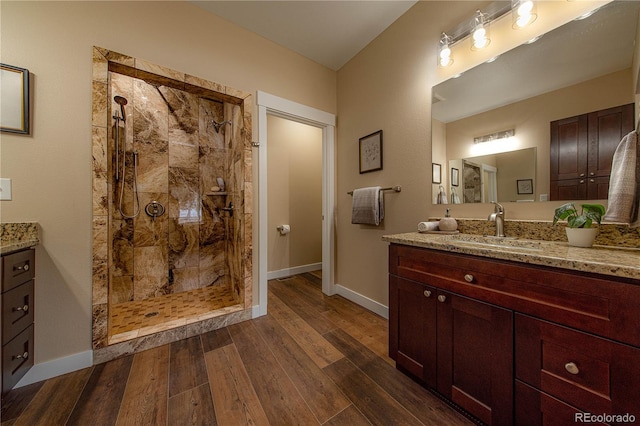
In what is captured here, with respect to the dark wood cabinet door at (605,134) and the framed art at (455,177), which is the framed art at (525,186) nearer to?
the dark wood cabinet door at (605,134)

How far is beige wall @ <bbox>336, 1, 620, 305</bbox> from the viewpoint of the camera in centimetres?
151

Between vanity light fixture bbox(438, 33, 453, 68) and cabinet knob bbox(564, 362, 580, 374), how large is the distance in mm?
1881

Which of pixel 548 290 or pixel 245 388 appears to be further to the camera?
pixel 245 388

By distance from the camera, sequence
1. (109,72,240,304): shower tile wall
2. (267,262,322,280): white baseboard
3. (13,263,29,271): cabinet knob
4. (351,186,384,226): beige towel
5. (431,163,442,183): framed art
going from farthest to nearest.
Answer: (267,262,322,280): white baseboard, (109,72,240,304): shower tile wall, (351,186,384,226): beige towel, (431,163,442,183): framed art, (13,263,29,271): cabinet knob

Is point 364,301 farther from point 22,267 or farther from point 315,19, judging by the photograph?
point 315,19

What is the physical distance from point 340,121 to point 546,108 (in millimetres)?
1849

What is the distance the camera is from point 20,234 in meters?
1.29

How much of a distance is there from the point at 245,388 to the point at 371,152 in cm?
217

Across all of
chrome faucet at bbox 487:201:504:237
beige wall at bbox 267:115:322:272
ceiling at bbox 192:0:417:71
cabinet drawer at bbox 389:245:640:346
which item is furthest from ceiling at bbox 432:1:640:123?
beige wall at bbox 267:115:322:272

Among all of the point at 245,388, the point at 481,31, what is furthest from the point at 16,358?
the point at 481,31

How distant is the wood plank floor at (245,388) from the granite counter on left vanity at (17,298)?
23 cm

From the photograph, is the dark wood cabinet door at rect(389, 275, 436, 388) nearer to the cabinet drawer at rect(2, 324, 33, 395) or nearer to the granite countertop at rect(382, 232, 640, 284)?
the granite countertop at rect(382, 232, 640, 284)

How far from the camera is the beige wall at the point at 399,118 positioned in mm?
1508

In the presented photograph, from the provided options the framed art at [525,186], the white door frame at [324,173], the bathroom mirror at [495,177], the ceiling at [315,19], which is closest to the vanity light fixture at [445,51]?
the ceiling at [315,19]
